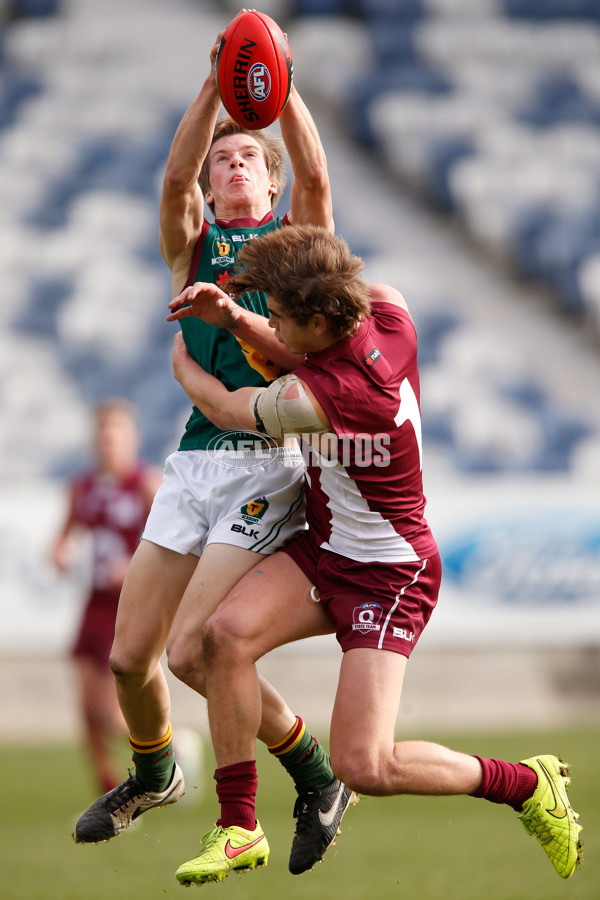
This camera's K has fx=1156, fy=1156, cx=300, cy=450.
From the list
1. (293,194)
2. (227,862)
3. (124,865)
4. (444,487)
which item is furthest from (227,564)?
(444,487)

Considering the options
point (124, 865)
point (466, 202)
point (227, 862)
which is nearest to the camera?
point (227, 862)

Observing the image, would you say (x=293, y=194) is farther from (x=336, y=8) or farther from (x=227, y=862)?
(x=336, y=8)

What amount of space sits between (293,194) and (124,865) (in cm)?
392

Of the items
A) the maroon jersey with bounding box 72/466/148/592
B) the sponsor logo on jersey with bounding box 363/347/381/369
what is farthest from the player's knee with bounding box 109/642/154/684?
the maroon jersey with bounding box 72/466/148/592

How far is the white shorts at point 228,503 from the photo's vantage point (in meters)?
4.24

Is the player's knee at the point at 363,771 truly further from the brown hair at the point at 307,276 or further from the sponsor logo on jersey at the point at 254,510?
the brown hair at the point at 307,276

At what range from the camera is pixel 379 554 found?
416cm

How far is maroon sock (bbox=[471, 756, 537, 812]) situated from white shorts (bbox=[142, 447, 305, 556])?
3.68ft

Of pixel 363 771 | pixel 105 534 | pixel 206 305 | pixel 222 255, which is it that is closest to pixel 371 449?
pixel 206 305

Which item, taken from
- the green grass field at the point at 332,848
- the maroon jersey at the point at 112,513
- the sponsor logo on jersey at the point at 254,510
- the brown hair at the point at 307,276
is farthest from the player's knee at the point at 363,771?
the maroon jersey at the point at 112,513

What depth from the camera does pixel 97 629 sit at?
7750mm

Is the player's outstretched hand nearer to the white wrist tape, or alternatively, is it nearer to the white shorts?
the white wrist tape

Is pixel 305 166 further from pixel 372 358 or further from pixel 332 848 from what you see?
pixel 332 848

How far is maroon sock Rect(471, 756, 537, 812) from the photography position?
4176mm
